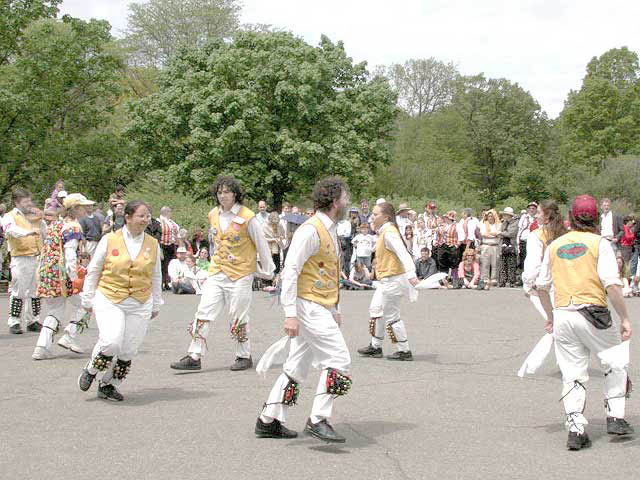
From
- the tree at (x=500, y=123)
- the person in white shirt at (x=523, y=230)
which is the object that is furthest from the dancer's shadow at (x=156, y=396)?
the tree at (x=500, y=123)

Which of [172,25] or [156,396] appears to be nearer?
[156,396]

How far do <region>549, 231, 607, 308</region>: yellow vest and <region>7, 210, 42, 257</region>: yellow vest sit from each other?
7.96m

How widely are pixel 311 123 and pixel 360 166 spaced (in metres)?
3.56

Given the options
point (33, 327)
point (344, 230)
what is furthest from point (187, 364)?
point (344, 230)

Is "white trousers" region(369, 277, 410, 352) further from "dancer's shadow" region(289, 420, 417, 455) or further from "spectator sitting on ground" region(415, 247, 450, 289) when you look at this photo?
"spectator sitting on ground" region(415, 247, 450, 289)

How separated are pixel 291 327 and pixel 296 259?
505 millimetres

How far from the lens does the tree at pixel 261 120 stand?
43.2 m

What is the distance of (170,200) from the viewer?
1421 inches

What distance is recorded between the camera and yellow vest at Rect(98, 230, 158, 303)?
315 inches

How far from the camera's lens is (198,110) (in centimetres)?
4284

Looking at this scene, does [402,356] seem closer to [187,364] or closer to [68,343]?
[187,364]

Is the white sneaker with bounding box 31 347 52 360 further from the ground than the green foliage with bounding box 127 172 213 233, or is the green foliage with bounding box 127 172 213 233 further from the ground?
the green foliage with bounding box 127 172 213 233

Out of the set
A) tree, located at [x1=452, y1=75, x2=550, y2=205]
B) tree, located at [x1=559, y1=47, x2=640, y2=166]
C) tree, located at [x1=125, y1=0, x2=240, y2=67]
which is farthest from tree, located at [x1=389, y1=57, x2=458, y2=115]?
tree, located at [x1=125, y1=0, x2=240, y2=67]

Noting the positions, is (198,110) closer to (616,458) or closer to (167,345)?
(167,345)
